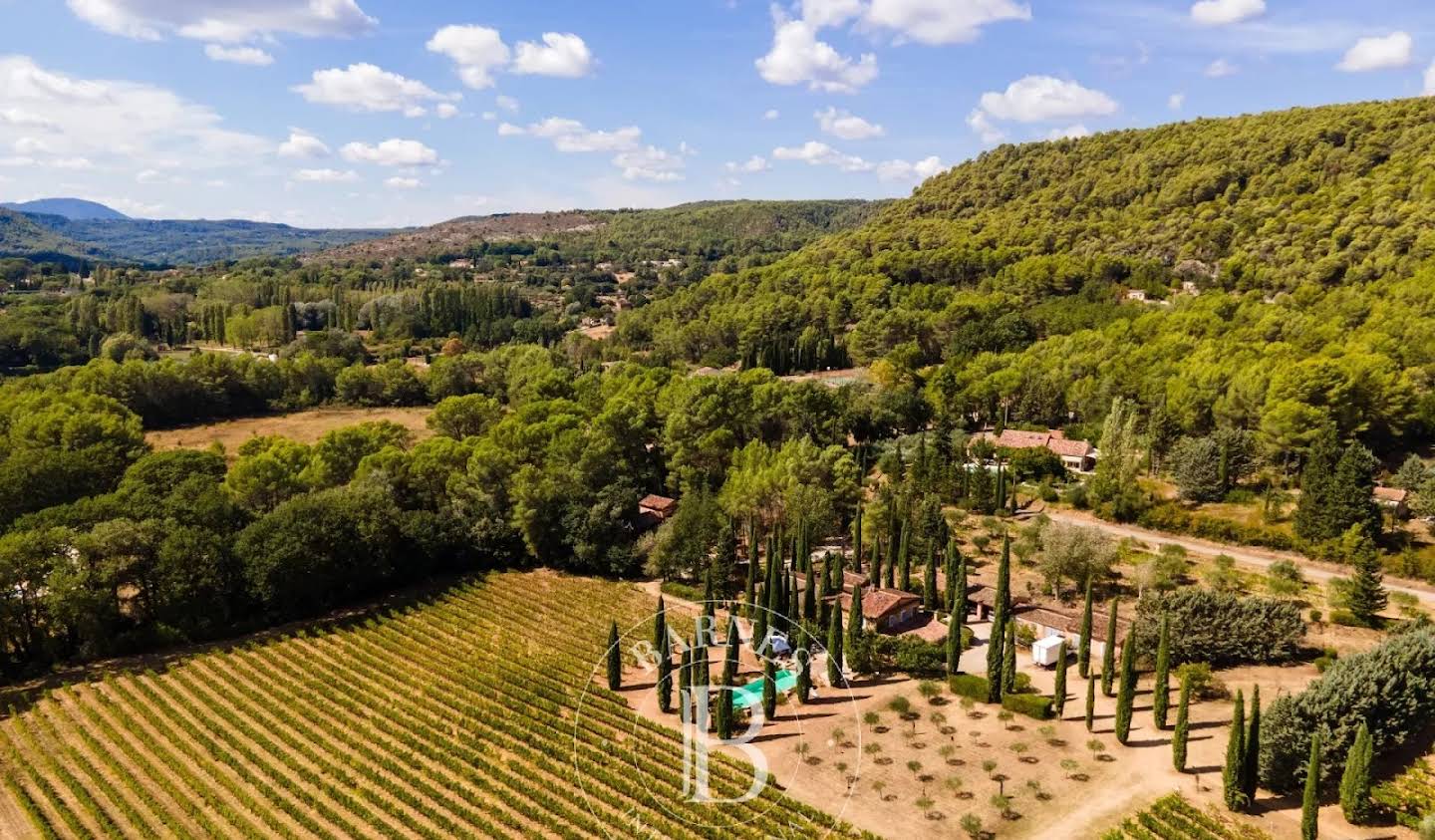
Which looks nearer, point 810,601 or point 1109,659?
point 1109,659

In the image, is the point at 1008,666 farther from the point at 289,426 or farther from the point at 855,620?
the point at 289,426

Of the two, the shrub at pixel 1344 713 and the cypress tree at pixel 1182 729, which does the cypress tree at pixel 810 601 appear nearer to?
the cypress tree at pixel 1182 729

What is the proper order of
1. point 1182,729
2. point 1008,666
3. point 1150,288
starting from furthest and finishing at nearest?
point 1150,288 → point 1008,666 → point 1182,729

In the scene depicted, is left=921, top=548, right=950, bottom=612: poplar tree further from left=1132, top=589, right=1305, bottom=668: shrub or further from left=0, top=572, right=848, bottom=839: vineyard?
left=0, top=572, right=848, bottom=839: vineyard

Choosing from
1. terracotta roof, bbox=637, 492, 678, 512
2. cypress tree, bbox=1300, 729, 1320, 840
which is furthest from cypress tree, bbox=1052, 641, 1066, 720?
terracotta roof, bbox=637, 492, 678, 512

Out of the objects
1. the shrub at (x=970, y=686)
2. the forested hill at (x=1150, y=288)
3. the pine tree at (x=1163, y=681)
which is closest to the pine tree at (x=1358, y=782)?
the pine tree at (x=1163, y=681)

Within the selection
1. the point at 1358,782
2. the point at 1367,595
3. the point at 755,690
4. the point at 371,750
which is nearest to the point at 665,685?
the point at 755,690

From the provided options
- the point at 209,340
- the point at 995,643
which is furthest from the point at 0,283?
the point at 995,643
